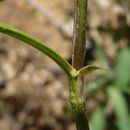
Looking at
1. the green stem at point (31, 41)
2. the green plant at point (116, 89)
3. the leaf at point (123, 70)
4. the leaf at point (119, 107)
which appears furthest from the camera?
the leaf at point (123, 70)

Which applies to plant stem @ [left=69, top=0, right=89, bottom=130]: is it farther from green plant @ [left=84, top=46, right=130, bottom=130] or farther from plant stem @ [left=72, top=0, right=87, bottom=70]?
green plant @ [left=84, top=46, right=130, bottom=130]

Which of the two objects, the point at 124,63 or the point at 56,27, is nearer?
the point at 124,63

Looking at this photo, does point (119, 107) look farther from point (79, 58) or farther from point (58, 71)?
point (79, 58)

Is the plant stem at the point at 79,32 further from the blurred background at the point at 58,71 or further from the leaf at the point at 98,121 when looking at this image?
the leaf at the point at 98,121

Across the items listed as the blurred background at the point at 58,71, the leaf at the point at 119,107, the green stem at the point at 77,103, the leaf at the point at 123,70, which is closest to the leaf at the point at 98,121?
the blurred background at the point at 58,71

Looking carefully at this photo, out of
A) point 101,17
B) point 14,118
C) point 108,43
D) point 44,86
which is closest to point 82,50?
point 14,118

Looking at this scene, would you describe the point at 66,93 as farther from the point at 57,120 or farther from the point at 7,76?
the point at 7,76

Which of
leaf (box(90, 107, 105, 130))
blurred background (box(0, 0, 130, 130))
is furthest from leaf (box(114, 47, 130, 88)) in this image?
leaf (box(90, 107, 105, 130))

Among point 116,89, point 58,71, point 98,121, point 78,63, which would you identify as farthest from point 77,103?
point 58,71
